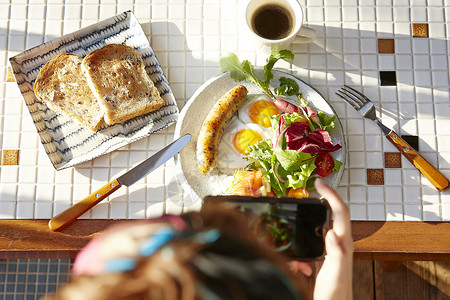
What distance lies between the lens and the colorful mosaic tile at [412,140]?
1290 mm

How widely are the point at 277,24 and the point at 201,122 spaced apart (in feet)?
1.19

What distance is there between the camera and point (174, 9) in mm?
1340

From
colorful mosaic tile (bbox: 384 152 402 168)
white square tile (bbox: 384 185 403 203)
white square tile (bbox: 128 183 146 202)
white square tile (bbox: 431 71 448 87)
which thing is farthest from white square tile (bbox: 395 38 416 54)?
white square tile (bbox: 128 183 146 202)

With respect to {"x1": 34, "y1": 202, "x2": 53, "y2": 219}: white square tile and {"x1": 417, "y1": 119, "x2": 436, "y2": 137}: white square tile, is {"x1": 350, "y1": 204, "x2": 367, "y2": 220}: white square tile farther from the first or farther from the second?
{"x1": 34, "y1": 202, "x2": 53, "y2": 219}: white square tile

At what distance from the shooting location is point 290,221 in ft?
2.68

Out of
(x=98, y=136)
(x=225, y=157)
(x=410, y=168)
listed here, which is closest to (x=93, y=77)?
(x=98, y=136)

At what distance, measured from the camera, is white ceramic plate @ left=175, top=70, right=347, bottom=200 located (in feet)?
4.03

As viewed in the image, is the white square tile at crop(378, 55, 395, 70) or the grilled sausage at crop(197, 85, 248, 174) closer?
the grilled sausage at crop(197, 85, 248, 174)

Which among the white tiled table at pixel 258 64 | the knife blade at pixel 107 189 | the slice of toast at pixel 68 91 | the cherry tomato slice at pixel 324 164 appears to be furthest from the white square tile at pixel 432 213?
the slice of toast at pixel 68 91

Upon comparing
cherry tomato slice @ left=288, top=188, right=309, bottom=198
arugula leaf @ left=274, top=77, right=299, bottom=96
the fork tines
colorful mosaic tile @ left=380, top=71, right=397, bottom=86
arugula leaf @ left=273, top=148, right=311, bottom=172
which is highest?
colorful mosaic tile @ left=380, top=71, right=397, bottom=86

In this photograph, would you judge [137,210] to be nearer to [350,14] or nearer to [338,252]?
[338,252]

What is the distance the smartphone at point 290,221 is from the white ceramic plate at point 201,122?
15.3 inches

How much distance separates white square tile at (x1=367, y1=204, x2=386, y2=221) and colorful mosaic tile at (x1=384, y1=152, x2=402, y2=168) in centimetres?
13

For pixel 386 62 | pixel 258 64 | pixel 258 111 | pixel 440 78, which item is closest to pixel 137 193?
pixel 258 111
